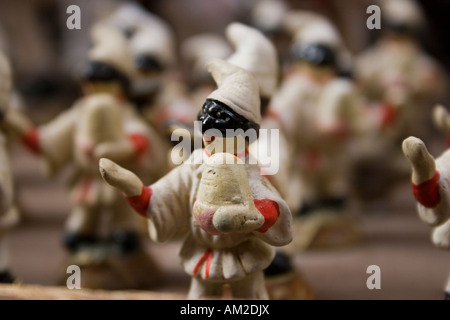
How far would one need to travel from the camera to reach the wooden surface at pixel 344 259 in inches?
67.1

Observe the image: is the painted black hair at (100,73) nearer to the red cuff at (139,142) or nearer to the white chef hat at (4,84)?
the red cuff at (139,142)

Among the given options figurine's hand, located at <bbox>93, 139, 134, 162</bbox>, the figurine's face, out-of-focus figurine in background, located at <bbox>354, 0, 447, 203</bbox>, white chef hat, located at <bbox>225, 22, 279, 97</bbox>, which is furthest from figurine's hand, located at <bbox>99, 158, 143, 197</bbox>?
out-of-focus figurine in background, located at <bbox>354, 0, 447, 203</bbox>

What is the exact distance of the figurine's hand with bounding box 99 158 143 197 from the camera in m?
1.05

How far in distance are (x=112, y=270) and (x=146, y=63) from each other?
2.46 feet

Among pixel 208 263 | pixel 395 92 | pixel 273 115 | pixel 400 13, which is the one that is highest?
pixel 400 13

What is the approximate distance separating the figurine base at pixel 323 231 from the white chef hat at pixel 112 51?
79 centimetres

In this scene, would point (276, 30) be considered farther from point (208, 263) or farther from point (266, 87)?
point (208, 263)

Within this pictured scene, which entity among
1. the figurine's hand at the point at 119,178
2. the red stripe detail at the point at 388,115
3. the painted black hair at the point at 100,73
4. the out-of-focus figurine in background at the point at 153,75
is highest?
the out-of-focus figurine in background at the point at 153,75

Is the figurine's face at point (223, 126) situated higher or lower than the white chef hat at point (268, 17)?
lower

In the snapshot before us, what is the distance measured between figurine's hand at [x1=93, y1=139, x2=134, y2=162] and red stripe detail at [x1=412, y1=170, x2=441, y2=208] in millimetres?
812

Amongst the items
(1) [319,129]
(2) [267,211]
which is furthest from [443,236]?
(1) [319,129]

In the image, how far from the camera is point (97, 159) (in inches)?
64.9

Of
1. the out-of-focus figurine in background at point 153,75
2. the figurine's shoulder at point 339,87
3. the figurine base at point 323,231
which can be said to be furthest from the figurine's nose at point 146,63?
the figurine base at point 323,231
